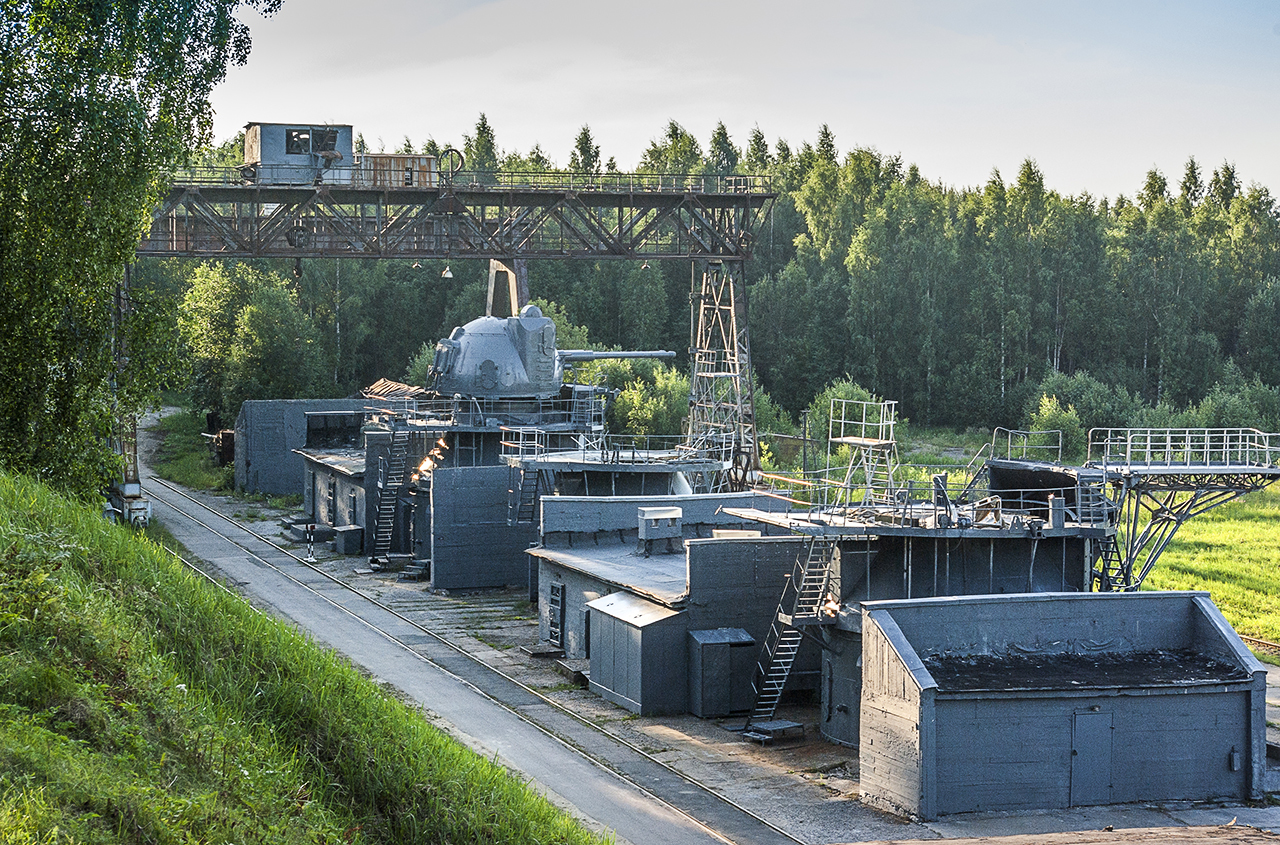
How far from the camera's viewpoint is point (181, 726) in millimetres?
11891

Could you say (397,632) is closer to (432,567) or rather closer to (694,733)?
(432,567)

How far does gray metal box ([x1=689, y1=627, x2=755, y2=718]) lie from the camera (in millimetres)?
27344

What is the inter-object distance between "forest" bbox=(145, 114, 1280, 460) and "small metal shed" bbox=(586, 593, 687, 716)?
5170cm

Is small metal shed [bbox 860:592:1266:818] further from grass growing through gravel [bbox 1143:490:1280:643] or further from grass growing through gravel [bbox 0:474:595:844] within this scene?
A: grass growing through gravel [bbox 1143:490:1280:643]

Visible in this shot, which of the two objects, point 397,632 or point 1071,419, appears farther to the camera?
point 1071,419

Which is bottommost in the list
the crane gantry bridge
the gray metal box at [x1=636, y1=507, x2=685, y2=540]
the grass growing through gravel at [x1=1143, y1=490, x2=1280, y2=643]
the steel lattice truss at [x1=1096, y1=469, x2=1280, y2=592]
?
the grass growing through gravel at [x1=1143, y1=490, x2=1280, y2=643]

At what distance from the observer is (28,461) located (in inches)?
749

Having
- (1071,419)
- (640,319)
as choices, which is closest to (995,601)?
(1071,419)

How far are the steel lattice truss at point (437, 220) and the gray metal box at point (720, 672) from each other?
21395 millimetres

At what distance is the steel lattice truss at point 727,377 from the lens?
46.8 m

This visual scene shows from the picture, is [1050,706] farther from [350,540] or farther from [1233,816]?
[350,540]

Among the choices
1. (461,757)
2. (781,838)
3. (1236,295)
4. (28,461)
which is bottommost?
(781,838)

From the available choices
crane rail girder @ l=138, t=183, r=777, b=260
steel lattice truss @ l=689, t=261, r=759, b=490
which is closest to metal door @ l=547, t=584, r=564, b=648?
steel lattice truss @ l=689, t=261, r=759, b=490

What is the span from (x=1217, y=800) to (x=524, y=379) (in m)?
26.7
